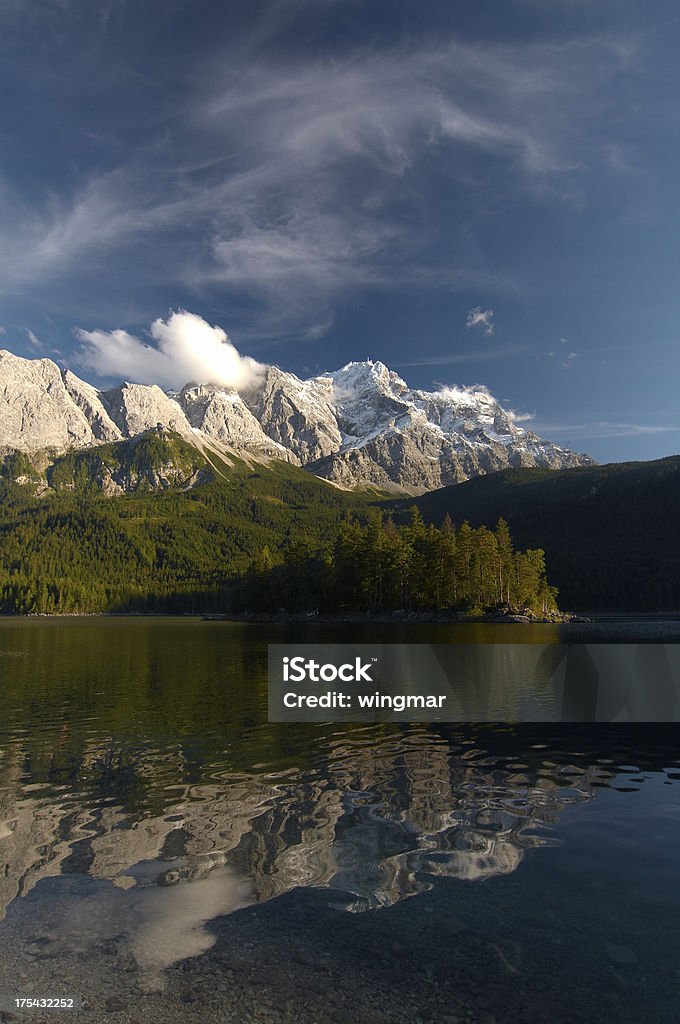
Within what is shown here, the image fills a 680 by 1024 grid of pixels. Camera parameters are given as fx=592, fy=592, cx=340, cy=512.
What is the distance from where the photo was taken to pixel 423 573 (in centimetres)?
15525

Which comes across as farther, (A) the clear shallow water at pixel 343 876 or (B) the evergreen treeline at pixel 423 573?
(B) the evergreen treeline at pixel 423 573

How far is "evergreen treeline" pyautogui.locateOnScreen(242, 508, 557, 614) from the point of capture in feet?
502

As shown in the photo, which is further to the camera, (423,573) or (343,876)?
(423,573)

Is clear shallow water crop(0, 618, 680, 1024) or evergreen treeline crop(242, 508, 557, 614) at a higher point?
evergreen treeline crop(242, 508, 557, 614)

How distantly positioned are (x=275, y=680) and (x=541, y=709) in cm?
2610

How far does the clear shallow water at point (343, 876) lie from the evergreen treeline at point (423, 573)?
397ft

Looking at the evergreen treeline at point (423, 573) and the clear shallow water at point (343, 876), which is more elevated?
the evergreen treeline at point (423, 573)

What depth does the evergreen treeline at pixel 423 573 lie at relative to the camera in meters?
153

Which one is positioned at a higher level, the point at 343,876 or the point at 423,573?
the point at 423,573

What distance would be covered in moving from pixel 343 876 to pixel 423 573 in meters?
141

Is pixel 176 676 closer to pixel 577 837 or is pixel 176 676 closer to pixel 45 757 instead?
pixel 45 757

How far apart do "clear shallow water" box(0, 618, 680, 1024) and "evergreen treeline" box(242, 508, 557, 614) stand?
121m

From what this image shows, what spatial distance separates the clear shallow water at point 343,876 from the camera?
11.7 m

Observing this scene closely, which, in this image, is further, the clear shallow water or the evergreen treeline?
the evergreen treeline
